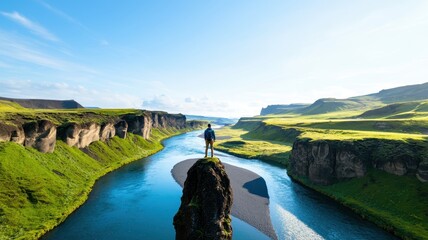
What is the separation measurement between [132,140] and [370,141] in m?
107

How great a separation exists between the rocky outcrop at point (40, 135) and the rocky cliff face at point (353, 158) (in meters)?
78.5

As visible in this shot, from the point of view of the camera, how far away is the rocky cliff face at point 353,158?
6638cm

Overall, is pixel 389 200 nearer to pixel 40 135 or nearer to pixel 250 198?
pixel 250 198

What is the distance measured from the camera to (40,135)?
247 feet

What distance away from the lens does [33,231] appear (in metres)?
45.6

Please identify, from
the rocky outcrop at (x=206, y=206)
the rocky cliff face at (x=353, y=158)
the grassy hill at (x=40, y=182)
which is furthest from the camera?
the rocky cliff face at (x=353, y=158)

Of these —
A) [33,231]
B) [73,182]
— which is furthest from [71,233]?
[73,182]

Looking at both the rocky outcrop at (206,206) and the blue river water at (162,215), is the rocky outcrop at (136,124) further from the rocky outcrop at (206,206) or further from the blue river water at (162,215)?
the rocky outcrop at (206,206)

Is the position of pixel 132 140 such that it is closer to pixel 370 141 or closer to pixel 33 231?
pixel 33 231

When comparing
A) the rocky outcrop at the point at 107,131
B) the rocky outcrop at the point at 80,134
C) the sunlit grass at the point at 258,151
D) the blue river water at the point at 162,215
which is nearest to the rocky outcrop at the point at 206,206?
the blue river water at the point at 162,215

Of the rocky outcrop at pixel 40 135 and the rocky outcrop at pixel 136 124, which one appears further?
the rocky outcrop at pixel 136 124

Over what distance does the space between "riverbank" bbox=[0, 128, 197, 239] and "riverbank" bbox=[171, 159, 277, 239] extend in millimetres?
28934

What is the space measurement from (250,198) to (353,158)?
3148 cm

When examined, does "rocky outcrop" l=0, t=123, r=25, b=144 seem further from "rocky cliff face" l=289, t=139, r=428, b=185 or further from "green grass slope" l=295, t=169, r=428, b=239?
"rocky cliff face" l=289, t=139, r=428, b=185
